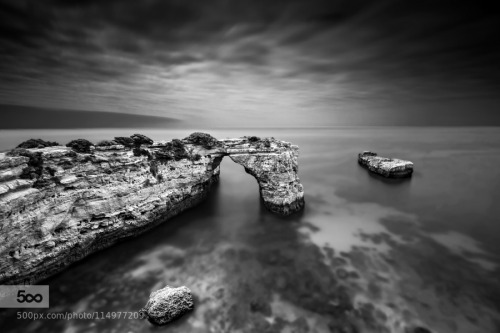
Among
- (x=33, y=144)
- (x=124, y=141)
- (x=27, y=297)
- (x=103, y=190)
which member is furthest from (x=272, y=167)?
(x=27, y=297)

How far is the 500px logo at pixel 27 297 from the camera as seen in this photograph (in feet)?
29.5

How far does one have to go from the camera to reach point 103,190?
11867mm

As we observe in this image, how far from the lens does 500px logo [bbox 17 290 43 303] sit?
901 centimetres

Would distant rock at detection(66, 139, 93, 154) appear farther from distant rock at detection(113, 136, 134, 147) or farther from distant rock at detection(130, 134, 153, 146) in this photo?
distant rock at detection(130, 134, 153, 146)

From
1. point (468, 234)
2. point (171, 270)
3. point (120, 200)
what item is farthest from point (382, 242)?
point (120, 200)

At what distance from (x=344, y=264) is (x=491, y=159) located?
51.5 metres

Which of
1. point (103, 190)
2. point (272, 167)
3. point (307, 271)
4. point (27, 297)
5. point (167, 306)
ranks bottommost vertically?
point (27, 297)

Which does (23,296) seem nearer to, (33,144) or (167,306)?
(167,306)

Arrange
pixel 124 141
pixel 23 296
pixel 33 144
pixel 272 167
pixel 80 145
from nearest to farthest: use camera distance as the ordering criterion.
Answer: pixel 23 296 → pixel 33 144 → pixel 80 145 → pixel 124 141 → pixel 272 167

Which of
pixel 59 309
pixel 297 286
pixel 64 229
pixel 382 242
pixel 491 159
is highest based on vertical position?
pixel 491 159

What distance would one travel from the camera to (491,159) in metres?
41.1

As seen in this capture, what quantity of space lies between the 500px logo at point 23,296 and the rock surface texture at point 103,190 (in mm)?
293

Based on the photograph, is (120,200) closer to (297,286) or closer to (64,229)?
(64,229)

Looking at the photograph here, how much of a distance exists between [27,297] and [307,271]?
1267 centimetres
